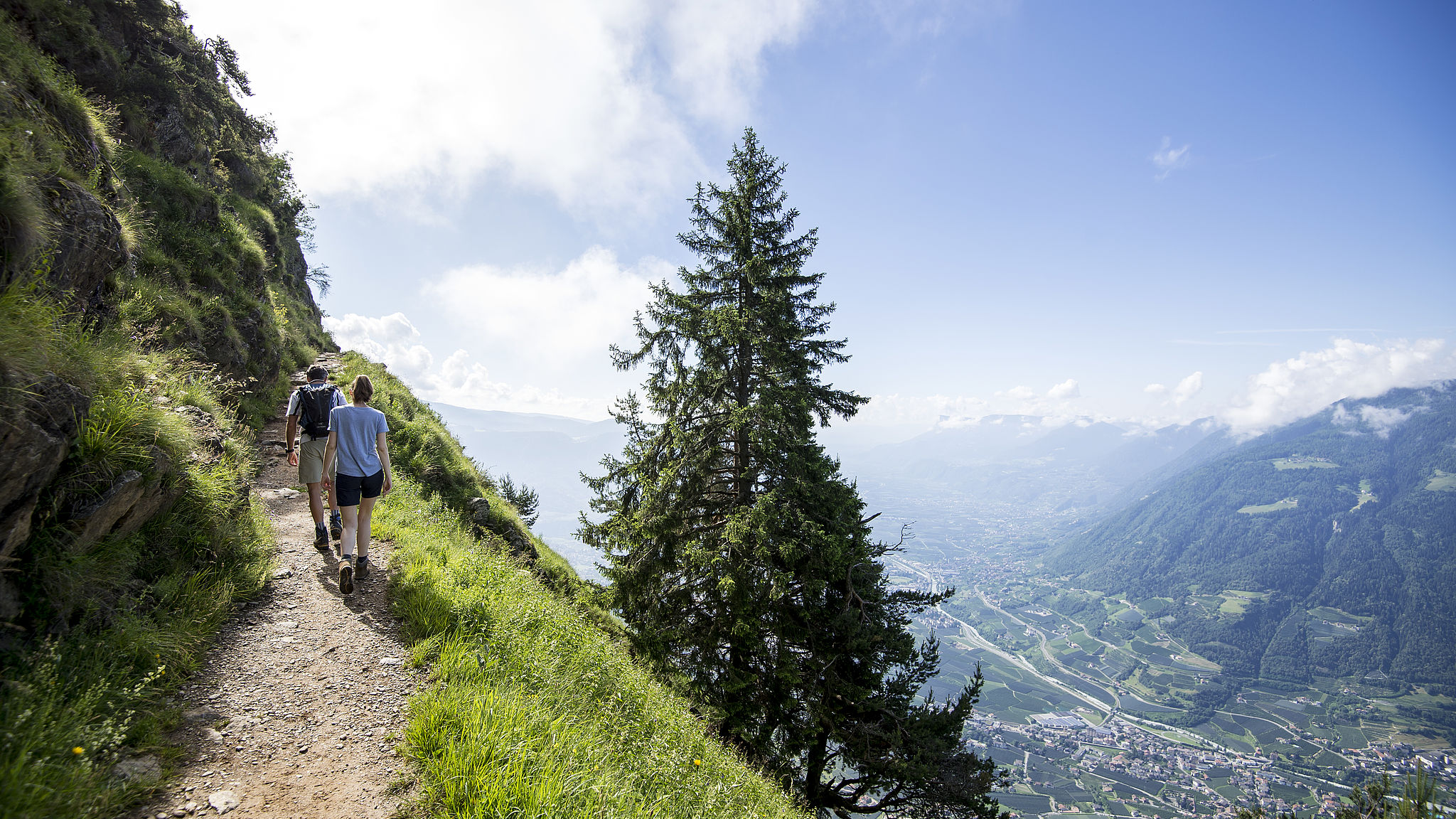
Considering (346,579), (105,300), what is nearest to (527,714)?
(346,579)

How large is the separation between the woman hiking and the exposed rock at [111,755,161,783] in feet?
9.84

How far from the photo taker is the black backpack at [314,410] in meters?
6.80

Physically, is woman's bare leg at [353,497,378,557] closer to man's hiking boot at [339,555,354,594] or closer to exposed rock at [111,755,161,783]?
man's hiking boot at [339,555,354,594]

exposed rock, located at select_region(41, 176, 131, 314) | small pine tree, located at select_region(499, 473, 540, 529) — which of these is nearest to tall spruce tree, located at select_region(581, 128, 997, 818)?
exposed rock, located at select_region(41, 176, 131, 314)

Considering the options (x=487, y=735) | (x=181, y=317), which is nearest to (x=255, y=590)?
(x=487, y=735)

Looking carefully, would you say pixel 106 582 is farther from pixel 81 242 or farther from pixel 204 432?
pixel 81 242

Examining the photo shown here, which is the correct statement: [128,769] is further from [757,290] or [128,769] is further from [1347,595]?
[1347,595]

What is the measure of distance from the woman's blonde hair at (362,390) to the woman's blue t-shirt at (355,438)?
0.14 m

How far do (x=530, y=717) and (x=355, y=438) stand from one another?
4.36 meters

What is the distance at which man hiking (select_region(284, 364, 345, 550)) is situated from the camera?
6789mm

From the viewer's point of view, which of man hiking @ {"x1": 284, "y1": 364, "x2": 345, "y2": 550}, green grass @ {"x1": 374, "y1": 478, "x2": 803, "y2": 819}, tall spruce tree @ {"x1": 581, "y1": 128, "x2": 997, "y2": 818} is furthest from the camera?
tall spruce tree @ {"x1": 581, "y1": 128, "x2": 997, "y2": 818}

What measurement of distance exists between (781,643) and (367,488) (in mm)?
7893

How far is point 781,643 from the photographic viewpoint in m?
9.91

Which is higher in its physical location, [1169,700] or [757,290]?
[757,290]
